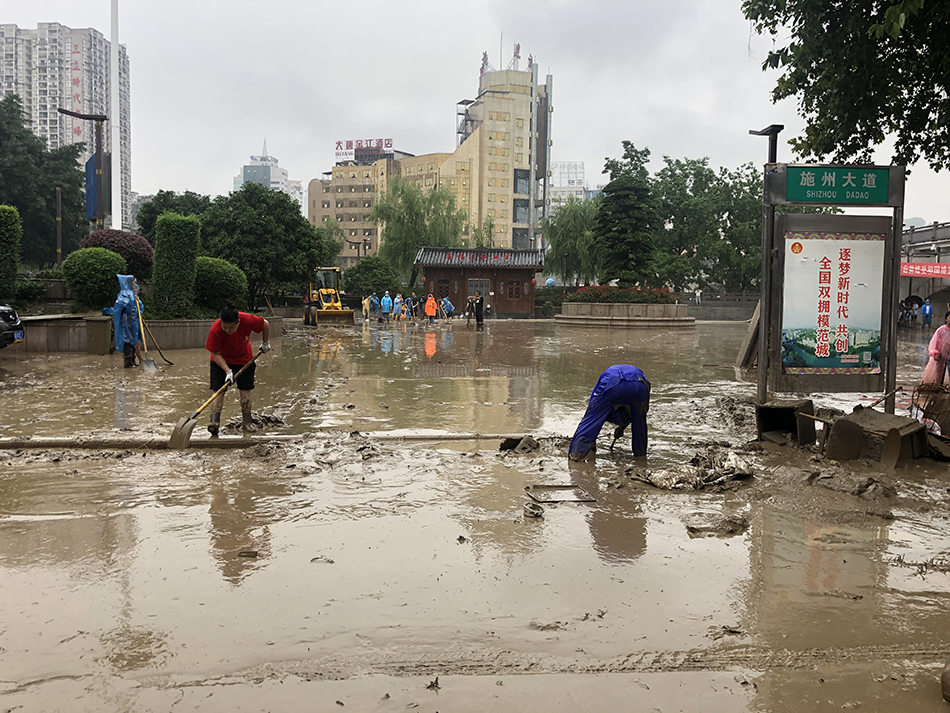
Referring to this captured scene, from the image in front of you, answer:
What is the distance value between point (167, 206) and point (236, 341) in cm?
4004

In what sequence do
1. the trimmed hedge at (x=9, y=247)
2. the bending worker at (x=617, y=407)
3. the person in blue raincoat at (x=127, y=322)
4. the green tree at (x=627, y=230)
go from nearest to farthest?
the bending worker at (x=617, y=407)
the person in blue raincoat at (x=127, y=322)
the trimmed hedge at (x=9, y=247)
the green tree at (x=627, y=230)

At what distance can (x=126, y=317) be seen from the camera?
14.3 meters

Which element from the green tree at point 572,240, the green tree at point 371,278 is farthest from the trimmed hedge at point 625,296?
the green tree at point 371,278

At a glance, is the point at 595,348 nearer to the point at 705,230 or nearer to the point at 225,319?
the point at 225,319

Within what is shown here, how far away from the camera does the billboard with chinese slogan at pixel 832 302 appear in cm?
789

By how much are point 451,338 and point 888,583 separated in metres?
20.4

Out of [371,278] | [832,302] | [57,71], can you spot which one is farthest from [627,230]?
[57,71]

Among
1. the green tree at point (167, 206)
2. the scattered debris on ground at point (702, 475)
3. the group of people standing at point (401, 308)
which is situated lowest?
the scattered debris on ground at point (702, 475)

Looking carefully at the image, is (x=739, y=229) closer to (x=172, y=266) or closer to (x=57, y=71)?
(x=172, y=266)

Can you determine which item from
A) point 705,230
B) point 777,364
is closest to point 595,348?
point 777,364

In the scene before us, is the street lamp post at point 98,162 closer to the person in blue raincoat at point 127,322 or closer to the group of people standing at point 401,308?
the person in blue raincoat at point 127,322

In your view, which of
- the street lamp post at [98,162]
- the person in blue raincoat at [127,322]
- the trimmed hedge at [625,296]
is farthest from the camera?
the trimmed hedge at [625,296]

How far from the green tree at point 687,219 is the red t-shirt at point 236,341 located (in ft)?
145

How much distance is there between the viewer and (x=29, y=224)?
134 feet
